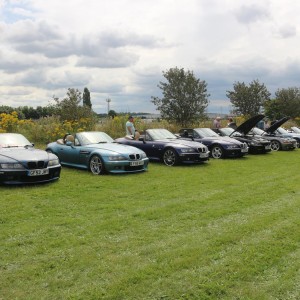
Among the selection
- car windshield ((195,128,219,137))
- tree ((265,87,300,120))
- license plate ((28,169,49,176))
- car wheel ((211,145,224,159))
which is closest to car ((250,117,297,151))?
car windshield ((195,128,219,137))

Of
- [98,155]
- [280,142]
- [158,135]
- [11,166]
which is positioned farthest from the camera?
[280,142]

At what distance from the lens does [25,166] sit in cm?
866

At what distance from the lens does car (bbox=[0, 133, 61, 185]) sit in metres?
8.52

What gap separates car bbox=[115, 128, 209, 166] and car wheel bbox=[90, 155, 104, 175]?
308 cm

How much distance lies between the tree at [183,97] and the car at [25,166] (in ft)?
54.2

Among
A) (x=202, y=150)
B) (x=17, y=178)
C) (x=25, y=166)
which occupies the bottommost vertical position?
(x=17, y=178)

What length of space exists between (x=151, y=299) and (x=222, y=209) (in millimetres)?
3462

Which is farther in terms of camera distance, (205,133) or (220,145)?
(205,133)

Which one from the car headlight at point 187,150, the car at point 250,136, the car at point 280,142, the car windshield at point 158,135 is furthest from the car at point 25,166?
the car at point 280,142

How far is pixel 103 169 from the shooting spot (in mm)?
10828

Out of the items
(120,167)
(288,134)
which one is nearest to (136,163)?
(120,167)

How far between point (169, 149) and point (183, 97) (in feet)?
40.8

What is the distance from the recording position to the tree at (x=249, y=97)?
3328cm

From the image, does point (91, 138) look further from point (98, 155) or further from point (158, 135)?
point (158, 135)
